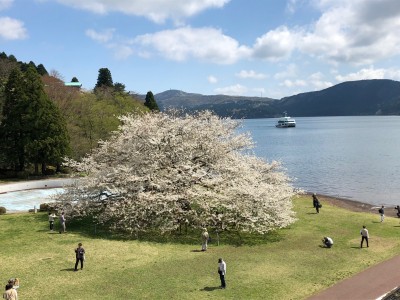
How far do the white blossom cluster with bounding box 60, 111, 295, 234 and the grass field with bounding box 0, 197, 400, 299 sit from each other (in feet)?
4.66

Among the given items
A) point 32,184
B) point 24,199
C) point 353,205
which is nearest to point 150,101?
point 32,184

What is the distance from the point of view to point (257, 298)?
17156mm

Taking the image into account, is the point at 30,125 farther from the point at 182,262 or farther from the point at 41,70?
the point at 41,70

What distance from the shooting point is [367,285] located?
1861 centimetres

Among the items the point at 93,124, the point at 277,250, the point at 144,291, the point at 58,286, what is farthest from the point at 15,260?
the point at 93,124

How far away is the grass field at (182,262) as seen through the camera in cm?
1794

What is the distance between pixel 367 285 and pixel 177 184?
14384 mm

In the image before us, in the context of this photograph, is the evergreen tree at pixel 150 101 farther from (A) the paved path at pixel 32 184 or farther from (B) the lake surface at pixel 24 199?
(B) the lake surface at pixel 24 199

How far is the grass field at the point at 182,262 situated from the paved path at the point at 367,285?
1.93ft

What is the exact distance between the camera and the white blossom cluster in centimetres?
2711

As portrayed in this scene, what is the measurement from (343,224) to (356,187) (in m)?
30.8

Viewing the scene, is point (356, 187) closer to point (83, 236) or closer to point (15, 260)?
point (83, 236)

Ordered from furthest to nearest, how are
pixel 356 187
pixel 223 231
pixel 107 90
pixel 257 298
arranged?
pixel 107 90
pixel 356 187
pixel 223 231
pixel 257 298

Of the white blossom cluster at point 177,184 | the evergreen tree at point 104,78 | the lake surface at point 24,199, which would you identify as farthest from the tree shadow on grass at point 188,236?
the evergreen tree at point 104,78
